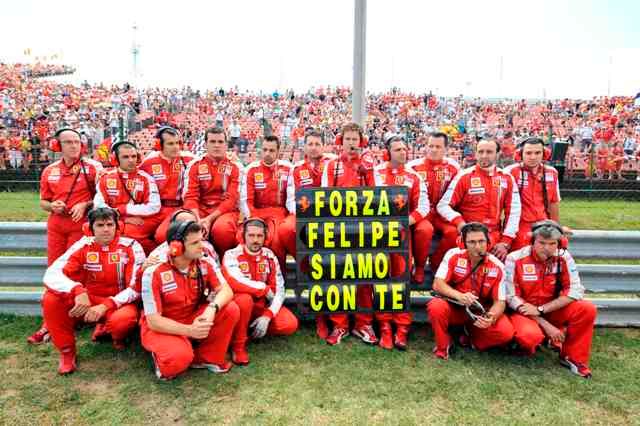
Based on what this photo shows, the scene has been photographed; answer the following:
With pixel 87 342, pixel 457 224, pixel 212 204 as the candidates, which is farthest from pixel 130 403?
pixel 457 224

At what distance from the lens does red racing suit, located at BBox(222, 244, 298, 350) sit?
4.53m

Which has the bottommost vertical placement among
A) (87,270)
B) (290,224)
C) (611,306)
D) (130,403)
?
(130,403)

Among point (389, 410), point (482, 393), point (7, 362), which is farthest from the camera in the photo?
point (7, 362)

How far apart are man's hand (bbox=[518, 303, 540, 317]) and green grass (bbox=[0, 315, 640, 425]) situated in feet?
1.38

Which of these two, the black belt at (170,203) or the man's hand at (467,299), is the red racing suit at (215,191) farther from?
the man's hand at (467,299)

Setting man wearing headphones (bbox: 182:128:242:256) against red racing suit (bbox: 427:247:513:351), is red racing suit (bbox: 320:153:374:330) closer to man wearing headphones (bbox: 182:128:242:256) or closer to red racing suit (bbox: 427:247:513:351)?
man wearing headphones (bbox: 182:128:242:256)

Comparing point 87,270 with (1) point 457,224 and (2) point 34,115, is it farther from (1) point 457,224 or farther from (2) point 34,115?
(2) point 34,115

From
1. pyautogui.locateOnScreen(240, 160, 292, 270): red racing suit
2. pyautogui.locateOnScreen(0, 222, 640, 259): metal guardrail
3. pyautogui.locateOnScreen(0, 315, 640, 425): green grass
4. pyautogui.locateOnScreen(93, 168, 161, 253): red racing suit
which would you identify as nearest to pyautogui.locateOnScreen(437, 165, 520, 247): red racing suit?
pyautogui.locateOnScreen(0, 222, 640, 259): metal guardrail

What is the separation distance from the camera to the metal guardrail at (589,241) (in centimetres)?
505

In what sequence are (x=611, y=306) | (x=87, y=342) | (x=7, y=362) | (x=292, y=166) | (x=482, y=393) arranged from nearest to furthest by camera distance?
(x=482, y=393) < (x=7, y=362) < (x=87, y=342) < (x=611, y=306) < (x=292, y=166)

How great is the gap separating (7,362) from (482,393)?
3.98 metres

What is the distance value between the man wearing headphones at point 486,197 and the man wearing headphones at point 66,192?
12.0 feet

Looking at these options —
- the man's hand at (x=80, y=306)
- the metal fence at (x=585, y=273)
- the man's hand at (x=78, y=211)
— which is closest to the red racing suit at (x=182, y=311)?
the man's hand at (x=80, y=306)

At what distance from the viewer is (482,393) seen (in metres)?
3.90
